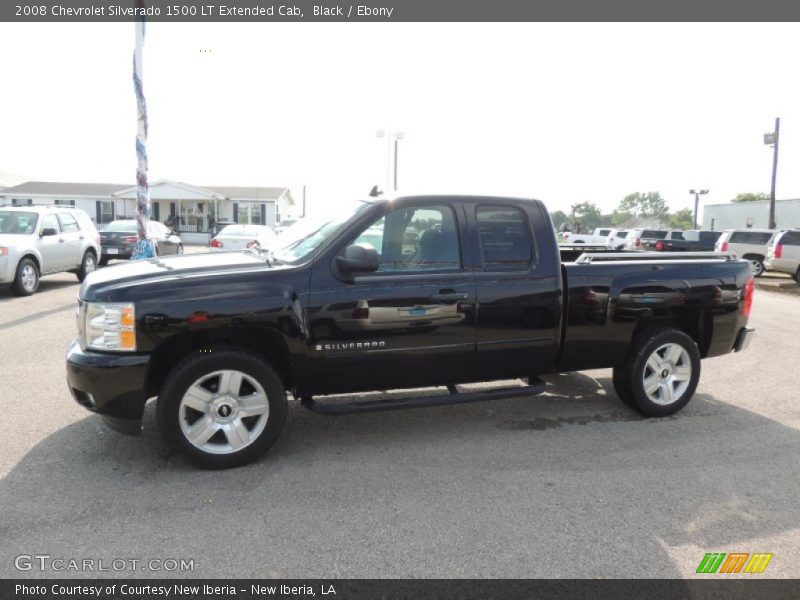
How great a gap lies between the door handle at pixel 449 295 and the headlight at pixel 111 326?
6.61ft

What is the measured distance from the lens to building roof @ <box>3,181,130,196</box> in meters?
44.9

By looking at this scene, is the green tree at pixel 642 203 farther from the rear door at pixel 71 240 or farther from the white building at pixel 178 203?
the rear door at pixel 71 240

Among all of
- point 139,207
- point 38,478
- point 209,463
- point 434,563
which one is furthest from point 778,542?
point 139,207

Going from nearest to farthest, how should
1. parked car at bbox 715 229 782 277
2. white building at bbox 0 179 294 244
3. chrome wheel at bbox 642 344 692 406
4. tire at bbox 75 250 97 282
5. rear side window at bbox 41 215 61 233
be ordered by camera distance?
chrome wheel at bbox 642 344 692 406
rear side window at bbox 41 215 61 233
tire at bbox 75 250 97 282
parked car at bbox 715 229 782 277
white building at bbox 0 179 294 244

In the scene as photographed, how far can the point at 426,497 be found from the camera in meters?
3.63

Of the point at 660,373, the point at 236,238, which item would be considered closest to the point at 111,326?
the point at 660,373

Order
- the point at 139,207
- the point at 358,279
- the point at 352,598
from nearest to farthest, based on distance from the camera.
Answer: the point at 352,598, the point at 358,279, the point at 139,207

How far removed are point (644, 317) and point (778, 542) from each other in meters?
2.21

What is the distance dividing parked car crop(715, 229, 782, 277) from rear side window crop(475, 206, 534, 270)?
19.4 meters

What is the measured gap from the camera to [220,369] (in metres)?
3.91

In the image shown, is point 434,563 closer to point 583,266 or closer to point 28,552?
point 28,552

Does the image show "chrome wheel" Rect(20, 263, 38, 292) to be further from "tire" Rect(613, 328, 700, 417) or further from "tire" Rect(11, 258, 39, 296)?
"tire" Rect(613, 328, 700, 417)

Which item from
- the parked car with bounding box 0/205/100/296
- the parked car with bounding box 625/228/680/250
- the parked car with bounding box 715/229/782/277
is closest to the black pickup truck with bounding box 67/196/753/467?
the parked car with bounding box 0/205/100/296

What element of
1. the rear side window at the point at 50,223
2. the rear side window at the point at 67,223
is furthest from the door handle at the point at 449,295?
the rear side window at the point at 67,223
